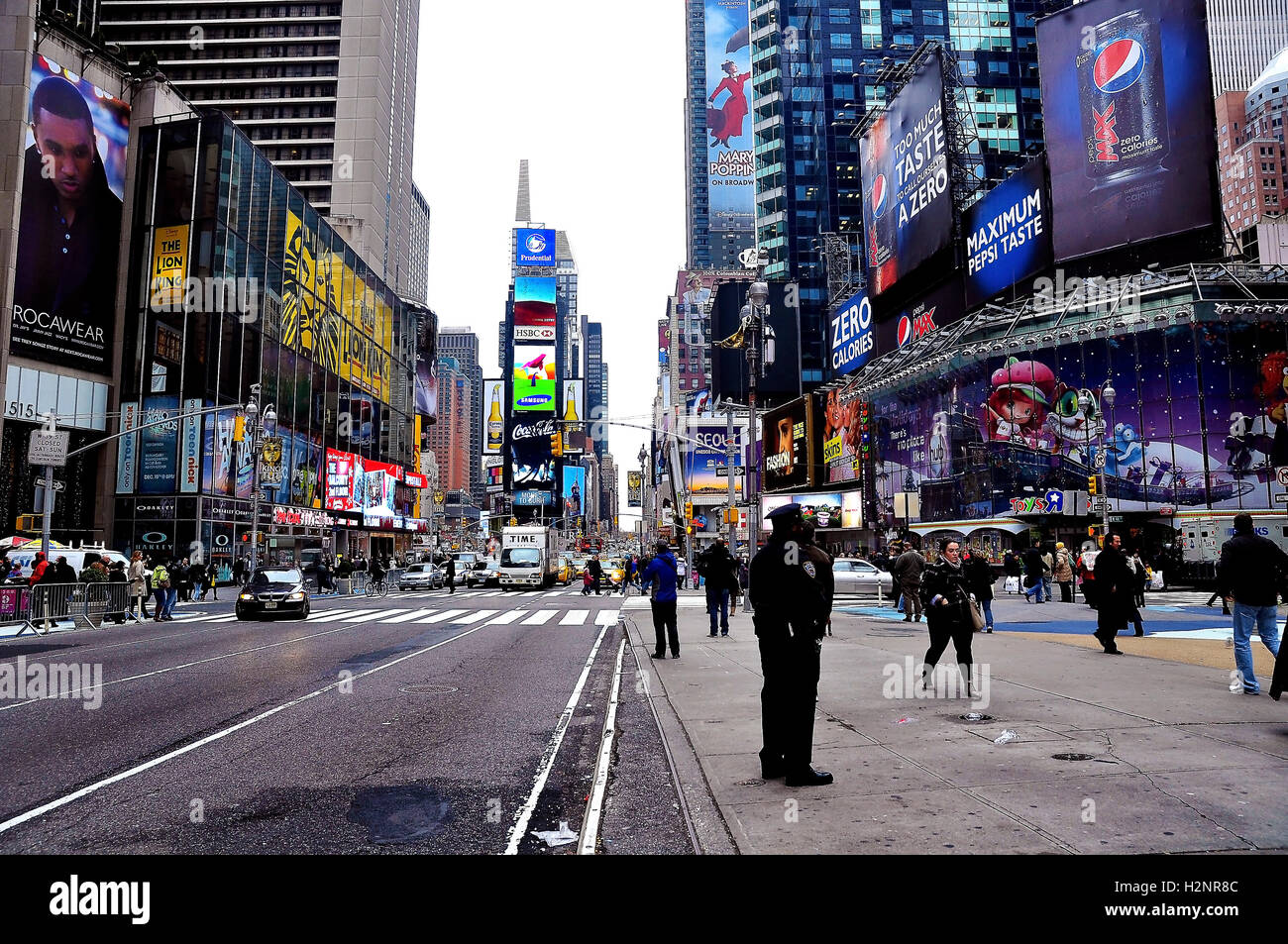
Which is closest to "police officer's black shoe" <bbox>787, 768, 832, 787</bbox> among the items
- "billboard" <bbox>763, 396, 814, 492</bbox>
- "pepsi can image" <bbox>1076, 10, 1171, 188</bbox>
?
"pepsi can image" <bbox>1076, 10, 1171, 188</bbox>

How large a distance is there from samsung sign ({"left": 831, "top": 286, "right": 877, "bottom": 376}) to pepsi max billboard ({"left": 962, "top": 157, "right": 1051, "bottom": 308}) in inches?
543

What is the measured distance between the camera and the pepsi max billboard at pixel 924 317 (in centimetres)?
5344

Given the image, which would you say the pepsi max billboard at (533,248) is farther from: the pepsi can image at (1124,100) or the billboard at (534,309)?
the pepsi can image at (1124,100)

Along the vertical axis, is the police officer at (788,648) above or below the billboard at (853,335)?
below

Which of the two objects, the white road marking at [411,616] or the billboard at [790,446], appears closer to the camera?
the white road marking at [411,616]

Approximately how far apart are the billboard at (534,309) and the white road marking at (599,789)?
152935 mm

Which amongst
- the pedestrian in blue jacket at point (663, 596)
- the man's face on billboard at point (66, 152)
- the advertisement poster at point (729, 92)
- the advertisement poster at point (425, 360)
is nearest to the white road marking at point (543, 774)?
the pedestrian in blue jacket at point (663, 596)

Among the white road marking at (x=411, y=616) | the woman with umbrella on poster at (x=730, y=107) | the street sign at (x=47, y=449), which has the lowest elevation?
the white road marking at (x=411, y=616)

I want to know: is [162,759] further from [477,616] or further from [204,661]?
[477,616]

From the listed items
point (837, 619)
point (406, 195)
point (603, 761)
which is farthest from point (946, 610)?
point (406, 195)

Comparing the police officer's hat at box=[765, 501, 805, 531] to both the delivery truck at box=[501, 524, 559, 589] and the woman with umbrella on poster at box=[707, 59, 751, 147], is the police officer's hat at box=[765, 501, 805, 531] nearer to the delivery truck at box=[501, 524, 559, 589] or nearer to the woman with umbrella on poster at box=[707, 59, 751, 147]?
the delivery truck at box=[501, 524, 559, 589]

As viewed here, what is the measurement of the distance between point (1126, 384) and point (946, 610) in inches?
1591

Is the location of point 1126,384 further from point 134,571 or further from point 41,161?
point 41,161

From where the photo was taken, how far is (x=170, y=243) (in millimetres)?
46469
